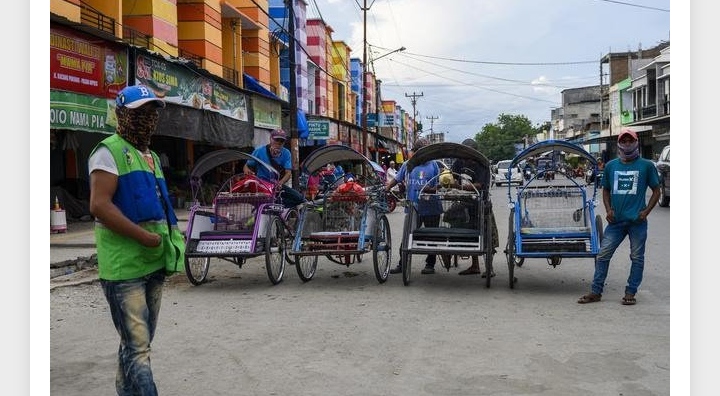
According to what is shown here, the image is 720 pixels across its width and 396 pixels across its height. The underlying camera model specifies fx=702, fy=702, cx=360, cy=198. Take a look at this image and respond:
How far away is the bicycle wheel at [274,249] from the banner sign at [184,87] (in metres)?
6.00

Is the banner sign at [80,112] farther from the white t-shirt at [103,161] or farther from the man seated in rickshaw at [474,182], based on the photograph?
the white t-shirt at [103,161]

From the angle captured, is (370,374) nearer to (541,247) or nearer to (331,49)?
(541,247)

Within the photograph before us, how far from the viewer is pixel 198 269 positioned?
30.3 feet

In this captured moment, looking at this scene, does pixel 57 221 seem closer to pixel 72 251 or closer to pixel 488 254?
pixel 72 251

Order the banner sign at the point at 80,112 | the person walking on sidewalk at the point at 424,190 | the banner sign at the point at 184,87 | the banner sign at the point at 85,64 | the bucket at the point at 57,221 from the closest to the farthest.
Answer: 1. the person walking on sidewalk at the point at 424,190
2. the banner sign at the point at 80,112
3. the banner sign at the point at 85,64
4. the bucket at the point at 57,221
5. the banner sign at the point at 184,87

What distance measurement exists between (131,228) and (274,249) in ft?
17.9

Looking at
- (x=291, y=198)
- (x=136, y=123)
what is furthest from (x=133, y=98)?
(x=291, y=198)

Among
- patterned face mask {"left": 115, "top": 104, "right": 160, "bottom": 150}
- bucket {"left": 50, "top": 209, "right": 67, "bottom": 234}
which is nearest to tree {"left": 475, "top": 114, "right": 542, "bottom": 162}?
bucket {"left": 50, "top": 209, "right": 67, "bottom": 234}

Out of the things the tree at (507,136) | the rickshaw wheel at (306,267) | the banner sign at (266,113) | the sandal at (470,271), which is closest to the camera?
the rickshaw wheel at (306,267)

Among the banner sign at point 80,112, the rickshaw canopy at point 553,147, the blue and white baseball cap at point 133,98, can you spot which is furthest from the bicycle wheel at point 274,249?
the blue and white baseball cap at point 133,98

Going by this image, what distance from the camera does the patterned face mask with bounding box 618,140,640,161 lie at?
728cm

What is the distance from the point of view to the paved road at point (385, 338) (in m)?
4.83
